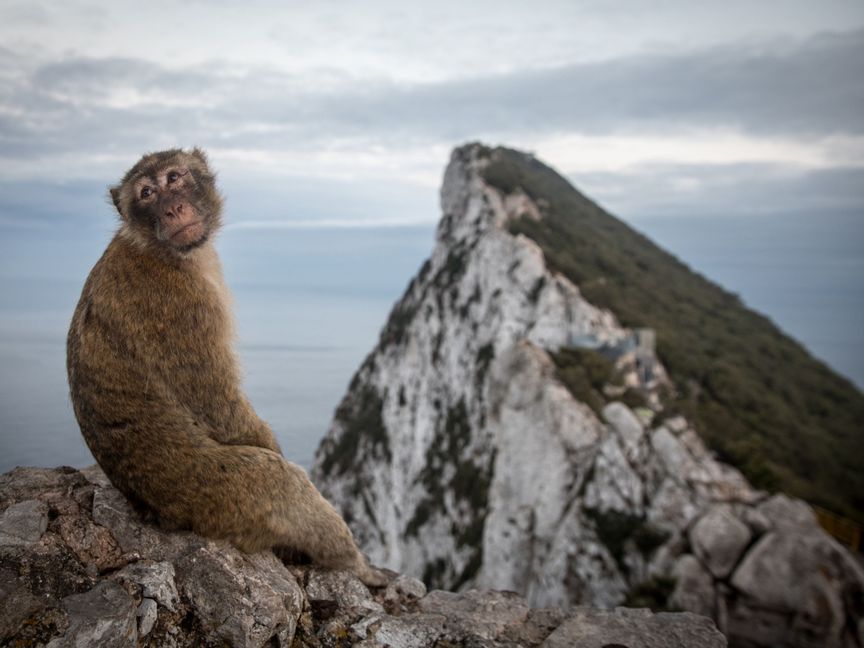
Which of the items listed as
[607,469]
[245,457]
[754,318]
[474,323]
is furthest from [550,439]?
[754,318]

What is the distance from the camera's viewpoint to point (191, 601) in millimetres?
3602

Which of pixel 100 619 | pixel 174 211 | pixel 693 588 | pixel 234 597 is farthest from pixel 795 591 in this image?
pixel 174 211

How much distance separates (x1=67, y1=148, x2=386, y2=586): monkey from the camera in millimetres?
3666

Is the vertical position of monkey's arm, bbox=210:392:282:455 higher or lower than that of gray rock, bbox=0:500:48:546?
higher

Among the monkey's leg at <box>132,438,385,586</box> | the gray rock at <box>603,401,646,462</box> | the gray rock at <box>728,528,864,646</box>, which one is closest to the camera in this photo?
the monkey's leg at <box>132,438,385,586</box>

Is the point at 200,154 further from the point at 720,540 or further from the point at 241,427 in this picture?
the point at 720,540

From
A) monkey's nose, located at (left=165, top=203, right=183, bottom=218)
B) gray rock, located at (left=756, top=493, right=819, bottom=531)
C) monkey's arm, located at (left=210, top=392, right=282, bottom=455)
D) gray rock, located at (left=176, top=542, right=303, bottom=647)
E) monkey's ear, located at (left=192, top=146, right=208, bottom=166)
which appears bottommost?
gray rock, located at (left=756, top=493, right=819, bottom=531)

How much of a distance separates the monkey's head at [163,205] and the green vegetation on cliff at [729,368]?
17.8 m

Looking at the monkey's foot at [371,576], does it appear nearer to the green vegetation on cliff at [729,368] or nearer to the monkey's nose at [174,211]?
the monkey's nose at [174,211]

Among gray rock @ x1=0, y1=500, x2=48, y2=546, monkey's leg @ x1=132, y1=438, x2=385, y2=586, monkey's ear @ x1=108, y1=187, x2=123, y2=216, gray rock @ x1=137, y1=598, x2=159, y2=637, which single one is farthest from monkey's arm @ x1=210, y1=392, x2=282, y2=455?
monkey's ear @ x1=108, y1=187, x2=123, y2=216

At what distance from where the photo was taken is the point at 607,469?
18.4m

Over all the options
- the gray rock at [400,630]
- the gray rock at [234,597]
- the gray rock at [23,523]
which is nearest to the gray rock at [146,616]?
the gray rock at [234,597]

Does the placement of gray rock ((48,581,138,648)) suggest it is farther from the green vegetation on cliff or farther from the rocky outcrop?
the green vegetation on cliff

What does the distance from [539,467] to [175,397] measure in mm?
19255
